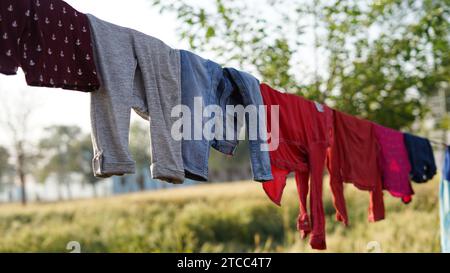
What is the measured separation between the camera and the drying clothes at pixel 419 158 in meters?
4.71

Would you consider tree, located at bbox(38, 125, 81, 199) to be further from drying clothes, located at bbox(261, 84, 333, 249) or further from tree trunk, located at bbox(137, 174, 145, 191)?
drying clothes, located at bbox(261, 84, 333, 249)

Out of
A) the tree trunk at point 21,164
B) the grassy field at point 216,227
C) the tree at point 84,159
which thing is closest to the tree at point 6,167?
the tree trunk at point 21,164

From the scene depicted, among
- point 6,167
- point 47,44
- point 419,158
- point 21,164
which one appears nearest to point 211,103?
point 47,44

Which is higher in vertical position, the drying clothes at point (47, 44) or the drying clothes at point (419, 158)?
the drying clothes at point (47, 44)

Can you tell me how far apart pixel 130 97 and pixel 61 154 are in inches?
948

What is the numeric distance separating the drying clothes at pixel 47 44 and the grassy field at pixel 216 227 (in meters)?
4.18

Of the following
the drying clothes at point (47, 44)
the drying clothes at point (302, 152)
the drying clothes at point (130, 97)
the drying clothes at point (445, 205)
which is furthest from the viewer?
the drying clothes at point (445, 205)

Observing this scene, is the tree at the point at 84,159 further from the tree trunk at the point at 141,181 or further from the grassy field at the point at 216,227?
the grassy field at the point at 216,227

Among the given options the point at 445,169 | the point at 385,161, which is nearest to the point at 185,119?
the point at 385,161

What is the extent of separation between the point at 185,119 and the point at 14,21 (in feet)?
2.82

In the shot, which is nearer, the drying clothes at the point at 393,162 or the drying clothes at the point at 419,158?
the drying clothes at the point at 393,162

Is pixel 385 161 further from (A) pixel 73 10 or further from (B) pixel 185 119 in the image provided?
(A) pixel 73 10

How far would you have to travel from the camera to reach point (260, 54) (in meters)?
5.33

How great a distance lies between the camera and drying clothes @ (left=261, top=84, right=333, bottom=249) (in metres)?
3.16
